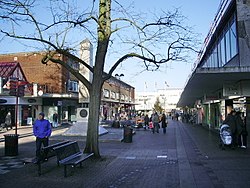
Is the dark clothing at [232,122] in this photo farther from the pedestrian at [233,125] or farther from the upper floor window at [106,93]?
the upper floor window at [106,93]

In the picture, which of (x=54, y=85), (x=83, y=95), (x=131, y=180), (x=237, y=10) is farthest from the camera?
(x=54, y=85)

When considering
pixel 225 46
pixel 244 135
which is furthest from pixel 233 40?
pixel 244 135

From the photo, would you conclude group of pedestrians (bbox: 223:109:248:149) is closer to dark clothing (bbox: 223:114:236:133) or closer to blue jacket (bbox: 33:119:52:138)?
dark clothing (bbox: 223:114:236:133)

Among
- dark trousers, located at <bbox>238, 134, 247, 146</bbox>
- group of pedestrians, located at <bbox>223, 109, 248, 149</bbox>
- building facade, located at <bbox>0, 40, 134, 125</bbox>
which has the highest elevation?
building facade, located at <bbox>0, 40, 134, 125</bbox>

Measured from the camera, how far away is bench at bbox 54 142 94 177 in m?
7.94

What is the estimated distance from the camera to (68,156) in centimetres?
877

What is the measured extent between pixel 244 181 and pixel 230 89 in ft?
26.5

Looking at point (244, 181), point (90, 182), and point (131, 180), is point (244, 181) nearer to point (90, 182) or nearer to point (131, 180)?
point (131, 180)

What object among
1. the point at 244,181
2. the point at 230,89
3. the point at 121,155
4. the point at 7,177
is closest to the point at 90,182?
the point at 7,177

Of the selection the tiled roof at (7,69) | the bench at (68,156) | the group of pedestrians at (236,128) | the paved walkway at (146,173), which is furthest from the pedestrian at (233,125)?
the tiled roof at (7,69)

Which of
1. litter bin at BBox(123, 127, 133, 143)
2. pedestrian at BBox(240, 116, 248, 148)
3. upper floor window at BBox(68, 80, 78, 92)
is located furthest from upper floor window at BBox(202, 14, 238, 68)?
upper floor window at BBox(68, 80, 78, 92)

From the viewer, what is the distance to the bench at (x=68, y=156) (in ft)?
26.0

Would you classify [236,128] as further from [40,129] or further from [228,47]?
[40,129]

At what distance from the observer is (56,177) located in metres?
7.90
